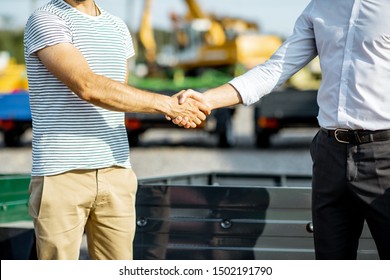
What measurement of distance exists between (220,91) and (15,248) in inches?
75.2

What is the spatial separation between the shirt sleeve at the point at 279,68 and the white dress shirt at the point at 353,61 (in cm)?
12

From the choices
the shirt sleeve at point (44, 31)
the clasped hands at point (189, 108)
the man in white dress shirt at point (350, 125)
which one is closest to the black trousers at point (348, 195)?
the man in white dress shirt at point (350, 125)

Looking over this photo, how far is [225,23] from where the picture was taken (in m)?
24.6

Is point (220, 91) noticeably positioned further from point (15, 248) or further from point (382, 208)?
point (15, 248)

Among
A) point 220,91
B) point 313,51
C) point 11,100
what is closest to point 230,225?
point 220,91

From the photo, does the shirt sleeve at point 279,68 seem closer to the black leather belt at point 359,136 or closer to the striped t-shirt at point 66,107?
the black leather belt at point 359,136

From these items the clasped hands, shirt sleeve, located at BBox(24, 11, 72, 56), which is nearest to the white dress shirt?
the clasped hands

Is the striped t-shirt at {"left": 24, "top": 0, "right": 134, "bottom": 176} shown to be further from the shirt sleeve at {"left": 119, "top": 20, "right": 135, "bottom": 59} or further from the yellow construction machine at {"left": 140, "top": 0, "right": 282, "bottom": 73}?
the yellow construction machine at {"left": 140, "top": 0, "right": 282, "bottom": 73}

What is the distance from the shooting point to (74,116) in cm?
304

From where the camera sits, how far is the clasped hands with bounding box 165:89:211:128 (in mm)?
3377

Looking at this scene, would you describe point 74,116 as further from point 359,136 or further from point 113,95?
point 359,136

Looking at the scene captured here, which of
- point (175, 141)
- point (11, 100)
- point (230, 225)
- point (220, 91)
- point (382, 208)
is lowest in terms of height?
point (175, 141)

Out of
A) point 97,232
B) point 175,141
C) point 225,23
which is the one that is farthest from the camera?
point 225,23

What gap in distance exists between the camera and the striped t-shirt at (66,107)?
3.01m
